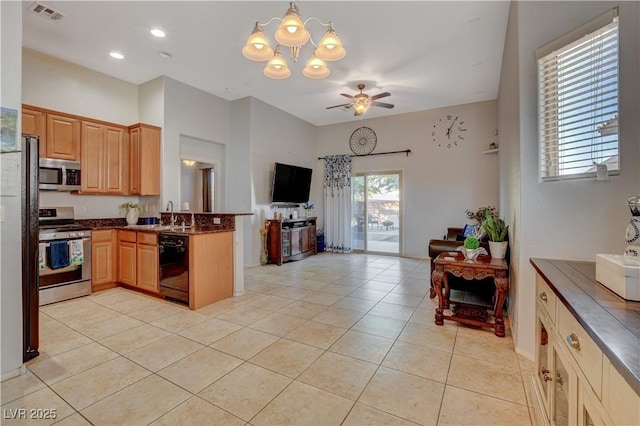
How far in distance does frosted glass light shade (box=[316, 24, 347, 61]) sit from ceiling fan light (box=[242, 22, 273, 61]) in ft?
1.59

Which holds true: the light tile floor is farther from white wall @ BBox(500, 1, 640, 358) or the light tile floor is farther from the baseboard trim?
white wall @ BBox(500, 1, 640, 358)

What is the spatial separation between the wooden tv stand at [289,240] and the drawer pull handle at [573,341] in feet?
16.9

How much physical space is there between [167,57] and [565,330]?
5.21m

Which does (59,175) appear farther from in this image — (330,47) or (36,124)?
(330,47)

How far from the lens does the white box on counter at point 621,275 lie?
1.18 m

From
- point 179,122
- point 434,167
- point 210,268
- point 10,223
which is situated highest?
point 179,122

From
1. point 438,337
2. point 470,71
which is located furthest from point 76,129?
point 470,71

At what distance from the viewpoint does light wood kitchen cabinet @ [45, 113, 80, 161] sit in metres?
3.97

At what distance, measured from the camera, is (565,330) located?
1.24 metres

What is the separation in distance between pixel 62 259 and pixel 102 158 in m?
1.71

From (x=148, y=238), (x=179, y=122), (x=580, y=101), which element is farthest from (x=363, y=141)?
(x=580, y=101)

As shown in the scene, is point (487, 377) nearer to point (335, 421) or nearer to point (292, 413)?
point (335, 421)

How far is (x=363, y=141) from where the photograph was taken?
24.2ft

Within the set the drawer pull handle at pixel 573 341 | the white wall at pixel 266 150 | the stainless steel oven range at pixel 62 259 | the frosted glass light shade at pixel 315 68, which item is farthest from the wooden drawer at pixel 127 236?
the drawer pull handle at pixel 573 341
